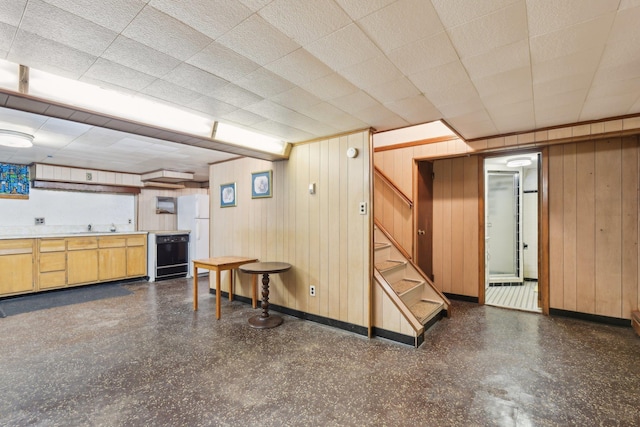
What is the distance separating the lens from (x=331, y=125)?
3148 mm

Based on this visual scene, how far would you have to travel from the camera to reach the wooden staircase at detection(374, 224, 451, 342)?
11.7 feet

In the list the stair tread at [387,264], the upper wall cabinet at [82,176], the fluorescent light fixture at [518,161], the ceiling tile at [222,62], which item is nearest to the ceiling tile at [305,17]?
the ceiling tile at [222,62]

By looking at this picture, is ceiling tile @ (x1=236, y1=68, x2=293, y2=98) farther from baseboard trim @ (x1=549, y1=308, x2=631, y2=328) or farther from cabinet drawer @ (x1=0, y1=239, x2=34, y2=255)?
cabinet drawer @ (x1=0, y1=239, x2=34, y2=255)

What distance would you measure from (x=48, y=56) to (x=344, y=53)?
5.87ft

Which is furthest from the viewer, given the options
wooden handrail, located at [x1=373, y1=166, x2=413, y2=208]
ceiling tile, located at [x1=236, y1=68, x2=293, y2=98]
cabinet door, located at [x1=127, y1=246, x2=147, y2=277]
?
cabinet door, located at [x1=127, y1=246, x2=147, y2=277]

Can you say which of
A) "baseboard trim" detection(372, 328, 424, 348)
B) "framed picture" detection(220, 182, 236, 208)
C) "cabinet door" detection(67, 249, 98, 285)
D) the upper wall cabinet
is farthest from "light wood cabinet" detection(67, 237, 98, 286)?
"baseboard trim" detection(372, 328, 424, 348)

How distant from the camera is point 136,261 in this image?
247 inches

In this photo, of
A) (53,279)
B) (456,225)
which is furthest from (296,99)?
(53,279)

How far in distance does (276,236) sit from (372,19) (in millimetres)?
3145

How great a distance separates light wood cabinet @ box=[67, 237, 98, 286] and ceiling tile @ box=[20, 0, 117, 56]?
5.25m

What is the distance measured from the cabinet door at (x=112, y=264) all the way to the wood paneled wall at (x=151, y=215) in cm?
137

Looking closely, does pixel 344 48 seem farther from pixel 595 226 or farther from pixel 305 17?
pixel 595 226

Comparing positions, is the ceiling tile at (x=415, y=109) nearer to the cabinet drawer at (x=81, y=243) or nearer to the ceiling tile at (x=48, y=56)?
the ceiling tile at (x=48, y=56)

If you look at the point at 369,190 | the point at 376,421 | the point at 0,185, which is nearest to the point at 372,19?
the point at 369,190
